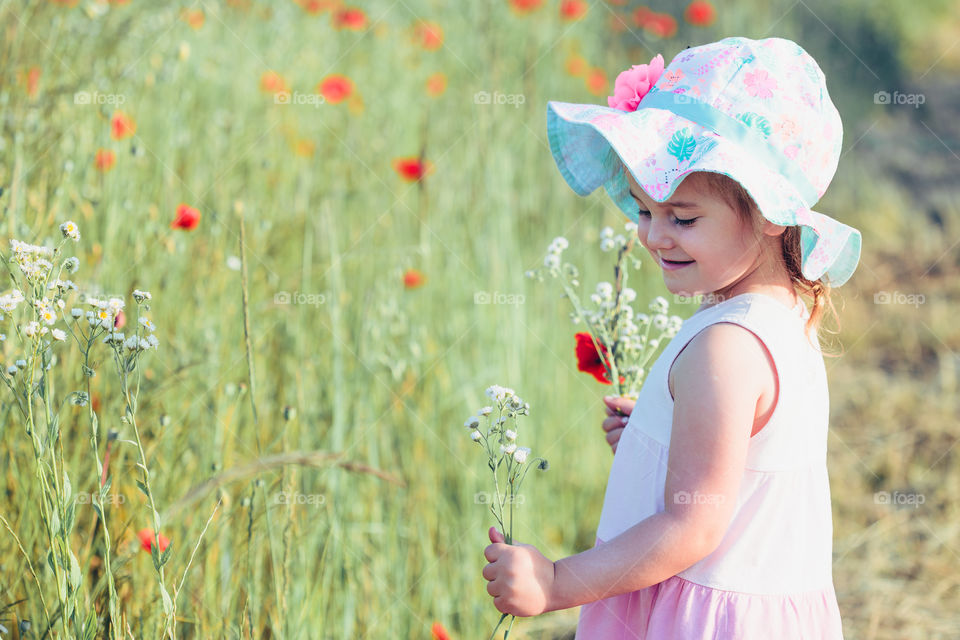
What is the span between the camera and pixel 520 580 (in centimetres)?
97

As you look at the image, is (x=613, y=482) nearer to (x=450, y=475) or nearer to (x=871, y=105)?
(x=450, y=475)

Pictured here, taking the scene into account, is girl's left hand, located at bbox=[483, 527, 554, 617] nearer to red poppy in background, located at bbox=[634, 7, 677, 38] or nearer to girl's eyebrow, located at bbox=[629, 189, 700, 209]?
girl's eyebrow, located at bbox=[629, 189, 700, 209]

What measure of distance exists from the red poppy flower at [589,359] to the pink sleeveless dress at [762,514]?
0.22 meters

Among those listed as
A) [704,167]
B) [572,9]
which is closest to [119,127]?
[704,167]

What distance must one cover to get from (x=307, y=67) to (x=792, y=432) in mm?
2374

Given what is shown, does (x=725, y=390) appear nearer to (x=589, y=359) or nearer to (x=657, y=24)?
(x=589, y=359)

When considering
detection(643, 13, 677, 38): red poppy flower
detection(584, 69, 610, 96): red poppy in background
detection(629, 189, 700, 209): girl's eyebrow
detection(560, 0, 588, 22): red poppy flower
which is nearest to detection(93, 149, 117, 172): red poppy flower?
detection(629, 189, 700, 209): girl's eyebrow

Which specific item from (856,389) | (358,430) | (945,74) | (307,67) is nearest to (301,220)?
(358,430)

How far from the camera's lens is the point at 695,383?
3.23 feet

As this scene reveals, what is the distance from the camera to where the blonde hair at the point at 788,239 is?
105 centimetres

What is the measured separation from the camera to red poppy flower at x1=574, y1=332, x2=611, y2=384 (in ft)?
4.38

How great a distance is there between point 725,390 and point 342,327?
3.90 feet

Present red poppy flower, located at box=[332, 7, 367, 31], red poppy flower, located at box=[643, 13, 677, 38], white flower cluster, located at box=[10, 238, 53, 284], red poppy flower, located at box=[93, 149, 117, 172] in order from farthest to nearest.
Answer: red poppy flower, located at box=[643, 13, 677, 38] < red poppy flower, located at box=[332, 7, 367, 31] < red poppy flower, located at box=[93, 149, 117, 172] < white flower cluster, located at box=[10, 238, 53, 284]

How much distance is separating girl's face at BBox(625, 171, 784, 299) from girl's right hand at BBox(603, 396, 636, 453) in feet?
0.81
